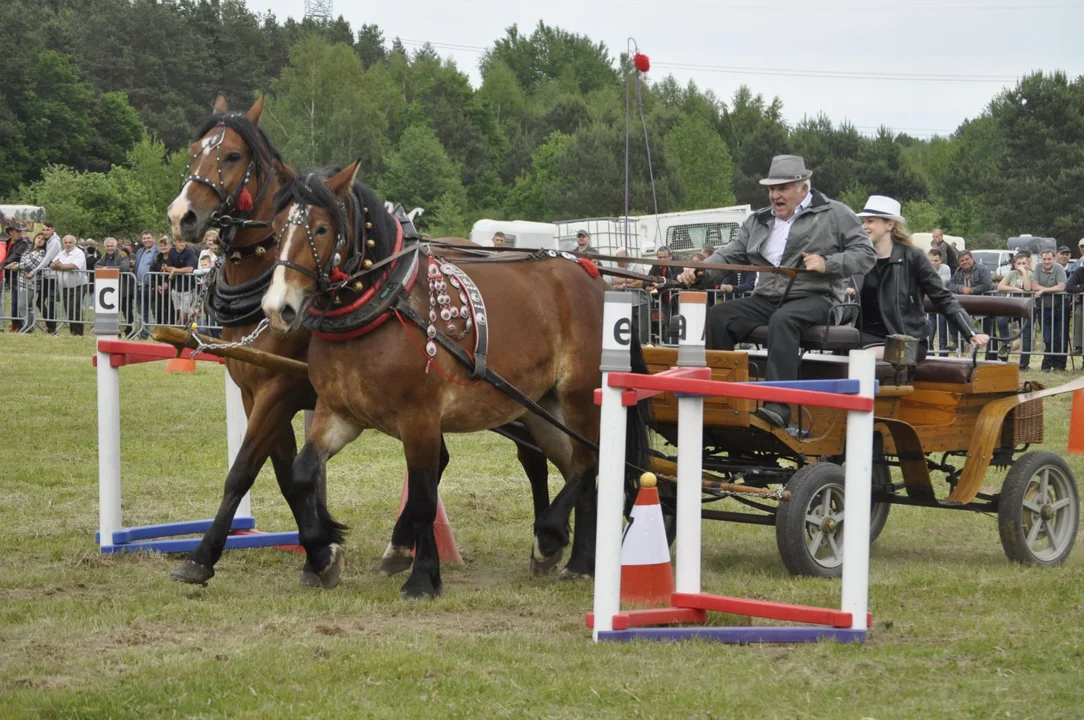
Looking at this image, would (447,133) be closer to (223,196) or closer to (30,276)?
(30,276)

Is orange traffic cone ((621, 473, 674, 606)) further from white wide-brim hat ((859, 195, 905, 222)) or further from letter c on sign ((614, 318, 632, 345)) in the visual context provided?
white wide-brim hat ((859, 195, 905, 222))

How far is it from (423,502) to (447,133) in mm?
78638

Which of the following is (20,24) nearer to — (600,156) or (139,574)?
(600,156)

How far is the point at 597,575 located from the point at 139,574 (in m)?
2.82

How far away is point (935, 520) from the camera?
9641 millimetres

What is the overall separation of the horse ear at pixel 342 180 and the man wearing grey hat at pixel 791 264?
214cm

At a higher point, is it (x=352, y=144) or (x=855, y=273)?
(x=352, y=144)

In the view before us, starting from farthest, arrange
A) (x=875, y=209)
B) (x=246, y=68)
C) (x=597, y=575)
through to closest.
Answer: (x=246, y=68)
(x=875, y=209)
(x=597, y=575)

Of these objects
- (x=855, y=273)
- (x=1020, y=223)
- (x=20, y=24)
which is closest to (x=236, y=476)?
(x=855, y=273)

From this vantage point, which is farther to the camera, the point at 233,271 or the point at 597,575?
the point at 233,271

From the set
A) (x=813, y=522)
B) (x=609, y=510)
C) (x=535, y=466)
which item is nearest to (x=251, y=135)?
(x=535, y=466)

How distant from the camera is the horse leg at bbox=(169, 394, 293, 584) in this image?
694 cm

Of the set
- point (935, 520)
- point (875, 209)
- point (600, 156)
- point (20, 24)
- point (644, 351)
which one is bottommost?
point (935, 520)

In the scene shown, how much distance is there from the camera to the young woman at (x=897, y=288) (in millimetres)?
8125
